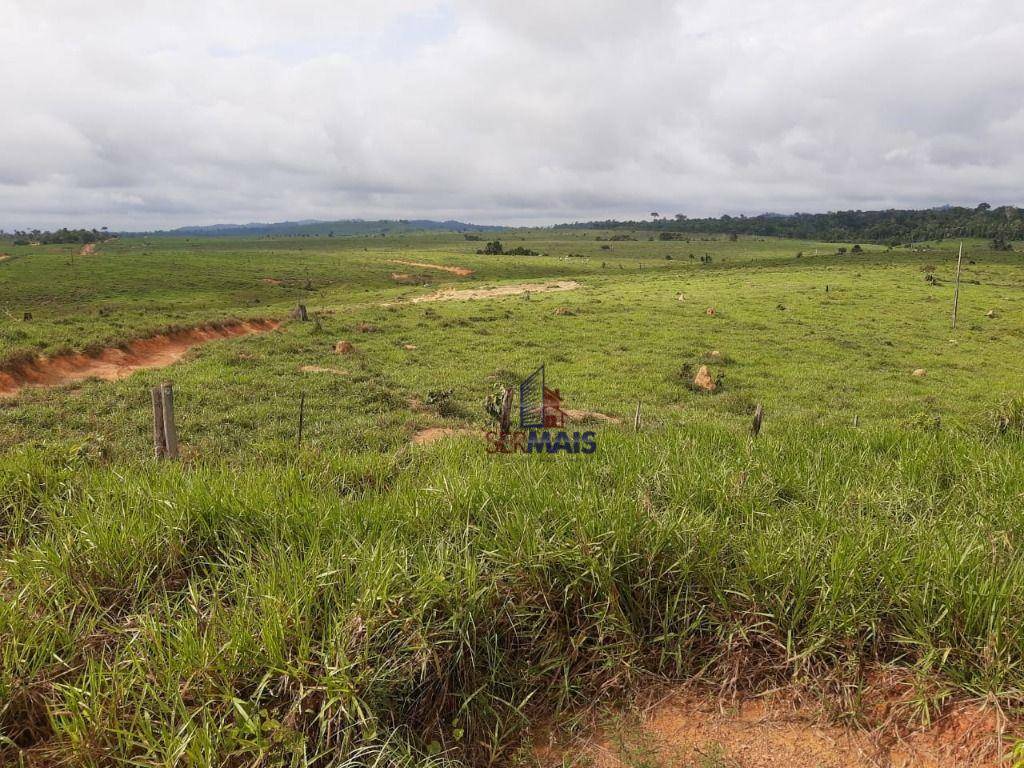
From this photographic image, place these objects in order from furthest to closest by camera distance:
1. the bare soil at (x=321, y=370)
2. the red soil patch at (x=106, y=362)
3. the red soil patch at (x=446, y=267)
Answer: the red soil patch at (x=446, y=267)
the bare soil at (x=321, y=370)
the red soil patch at (x=106, y=362)

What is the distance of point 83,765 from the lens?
7.97ft

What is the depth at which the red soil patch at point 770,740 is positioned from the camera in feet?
8.27

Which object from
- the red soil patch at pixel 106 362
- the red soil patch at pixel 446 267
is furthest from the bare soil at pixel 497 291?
the red soil patch at pixel 106 362

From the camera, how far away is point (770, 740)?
2693mm

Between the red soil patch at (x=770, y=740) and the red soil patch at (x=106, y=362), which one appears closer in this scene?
the red soil patch at (x=770, y=740)

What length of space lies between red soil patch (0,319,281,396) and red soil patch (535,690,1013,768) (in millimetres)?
18258

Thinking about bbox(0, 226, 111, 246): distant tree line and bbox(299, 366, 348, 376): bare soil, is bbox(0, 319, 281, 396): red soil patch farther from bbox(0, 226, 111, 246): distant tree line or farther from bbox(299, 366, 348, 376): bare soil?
bbox(0, 226, 111, 246): distant tree line

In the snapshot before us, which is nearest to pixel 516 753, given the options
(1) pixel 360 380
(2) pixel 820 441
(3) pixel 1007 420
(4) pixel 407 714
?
(4) pixel 407 714

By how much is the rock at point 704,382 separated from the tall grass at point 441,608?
563 inches

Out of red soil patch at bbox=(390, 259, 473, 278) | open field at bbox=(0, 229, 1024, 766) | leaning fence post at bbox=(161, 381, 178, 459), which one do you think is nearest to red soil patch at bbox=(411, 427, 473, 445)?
open field at bbox=(0, 229, 1024, 766)

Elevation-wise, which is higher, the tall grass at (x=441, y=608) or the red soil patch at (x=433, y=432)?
the tall grass at (x=441, y=608)

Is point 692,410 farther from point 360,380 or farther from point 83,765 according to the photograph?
point 83,765

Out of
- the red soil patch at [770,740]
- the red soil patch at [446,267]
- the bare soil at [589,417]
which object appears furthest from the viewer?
the red soil patch at [446,267]

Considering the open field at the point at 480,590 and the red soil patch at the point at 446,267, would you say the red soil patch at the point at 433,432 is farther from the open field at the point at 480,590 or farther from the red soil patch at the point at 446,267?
the red soil patch at the point at 446,267
